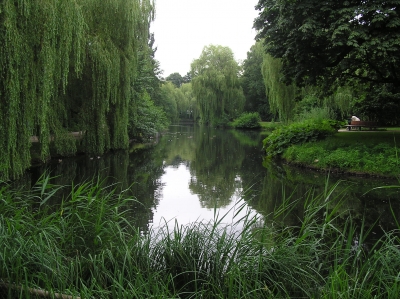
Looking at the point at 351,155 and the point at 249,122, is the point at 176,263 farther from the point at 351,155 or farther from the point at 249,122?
the point at 249,122

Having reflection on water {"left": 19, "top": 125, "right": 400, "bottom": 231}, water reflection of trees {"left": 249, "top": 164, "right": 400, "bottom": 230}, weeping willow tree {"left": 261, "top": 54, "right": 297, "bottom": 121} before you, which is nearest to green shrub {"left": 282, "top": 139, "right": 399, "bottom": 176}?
water reflection of trees {"left": 249, "top": 164, "right": 400, "bottom": 230}

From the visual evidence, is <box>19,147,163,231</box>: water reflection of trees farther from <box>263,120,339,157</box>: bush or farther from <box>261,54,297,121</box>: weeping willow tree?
<box>261,54,297,121</box>: weeping willow tree

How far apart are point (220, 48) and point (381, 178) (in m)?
34.5

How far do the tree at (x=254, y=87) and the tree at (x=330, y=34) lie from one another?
3237cm

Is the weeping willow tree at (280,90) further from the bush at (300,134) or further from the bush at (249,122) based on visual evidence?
the bush at (249,122)

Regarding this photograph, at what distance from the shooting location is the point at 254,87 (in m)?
46.4

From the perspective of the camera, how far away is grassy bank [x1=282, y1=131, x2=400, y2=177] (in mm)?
10969

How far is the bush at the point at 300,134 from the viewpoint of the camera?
1498cm

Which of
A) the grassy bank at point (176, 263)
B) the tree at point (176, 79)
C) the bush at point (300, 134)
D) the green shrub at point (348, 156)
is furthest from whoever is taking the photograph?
the tree at point (176, 79)

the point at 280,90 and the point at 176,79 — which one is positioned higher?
the point at 176,79

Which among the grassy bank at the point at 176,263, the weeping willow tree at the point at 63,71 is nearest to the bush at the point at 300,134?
the weeping willow tree at the point at 63,71

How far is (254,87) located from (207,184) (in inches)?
1497

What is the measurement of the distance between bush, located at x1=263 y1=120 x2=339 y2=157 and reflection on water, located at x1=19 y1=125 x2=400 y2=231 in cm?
107

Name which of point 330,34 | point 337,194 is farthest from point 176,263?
point 330,34
